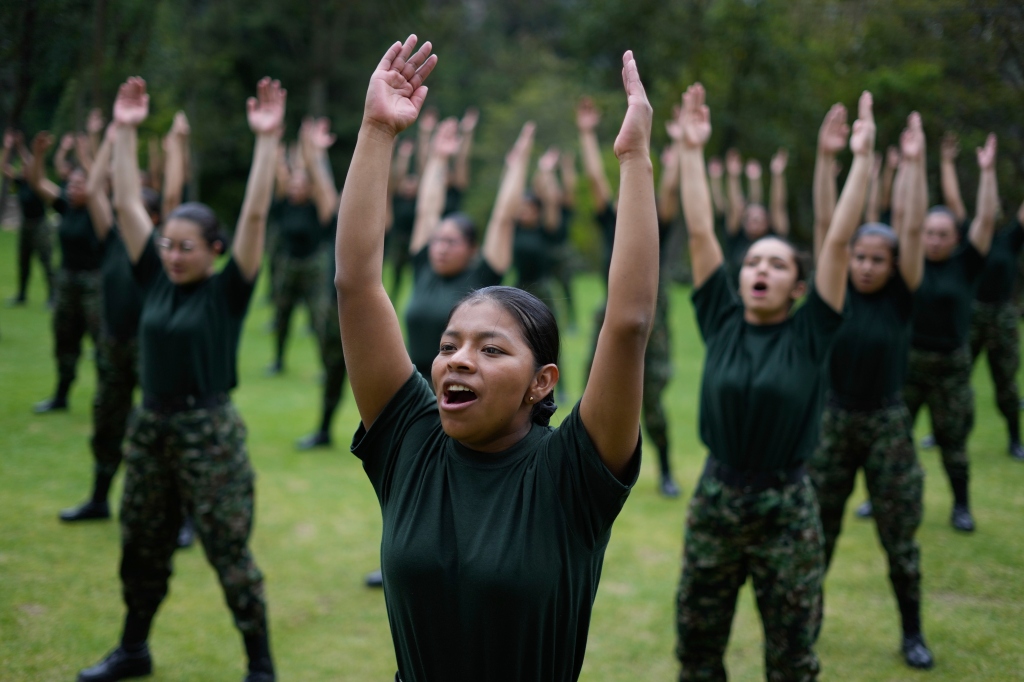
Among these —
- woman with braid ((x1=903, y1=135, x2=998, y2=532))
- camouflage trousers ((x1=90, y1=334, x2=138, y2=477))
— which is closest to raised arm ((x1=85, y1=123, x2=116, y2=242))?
camouflage trousers ((x1=90, y1=334, x2=138, y2=477))

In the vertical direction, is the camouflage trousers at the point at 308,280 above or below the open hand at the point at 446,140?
below

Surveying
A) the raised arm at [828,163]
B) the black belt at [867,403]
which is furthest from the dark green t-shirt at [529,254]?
the raised arm at [828,163]

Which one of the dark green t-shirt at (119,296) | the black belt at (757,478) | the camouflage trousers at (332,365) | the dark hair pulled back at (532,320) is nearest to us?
the dark hair pulled back at (532,320)

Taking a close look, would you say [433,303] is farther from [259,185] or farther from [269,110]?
[269,110]

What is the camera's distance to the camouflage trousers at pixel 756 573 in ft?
10.8

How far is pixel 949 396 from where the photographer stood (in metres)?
6.00

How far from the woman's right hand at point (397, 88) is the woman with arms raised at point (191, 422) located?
2.18 m

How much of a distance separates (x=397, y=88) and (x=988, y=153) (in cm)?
428

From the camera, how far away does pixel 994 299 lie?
751 centimetres

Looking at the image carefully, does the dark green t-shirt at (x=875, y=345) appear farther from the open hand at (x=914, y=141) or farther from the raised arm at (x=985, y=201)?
the raised arm at (x=985, y=201)

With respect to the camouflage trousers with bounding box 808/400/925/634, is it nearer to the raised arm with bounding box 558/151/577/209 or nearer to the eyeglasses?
the eyeglasses

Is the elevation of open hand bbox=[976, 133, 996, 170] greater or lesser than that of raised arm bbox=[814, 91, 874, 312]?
greater

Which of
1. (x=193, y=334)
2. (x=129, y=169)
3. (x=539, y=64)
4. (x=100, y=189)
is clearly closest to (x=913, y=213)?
(x=193, y=334)

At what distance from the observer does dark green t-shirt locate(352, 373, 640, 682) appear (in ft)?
6.16
